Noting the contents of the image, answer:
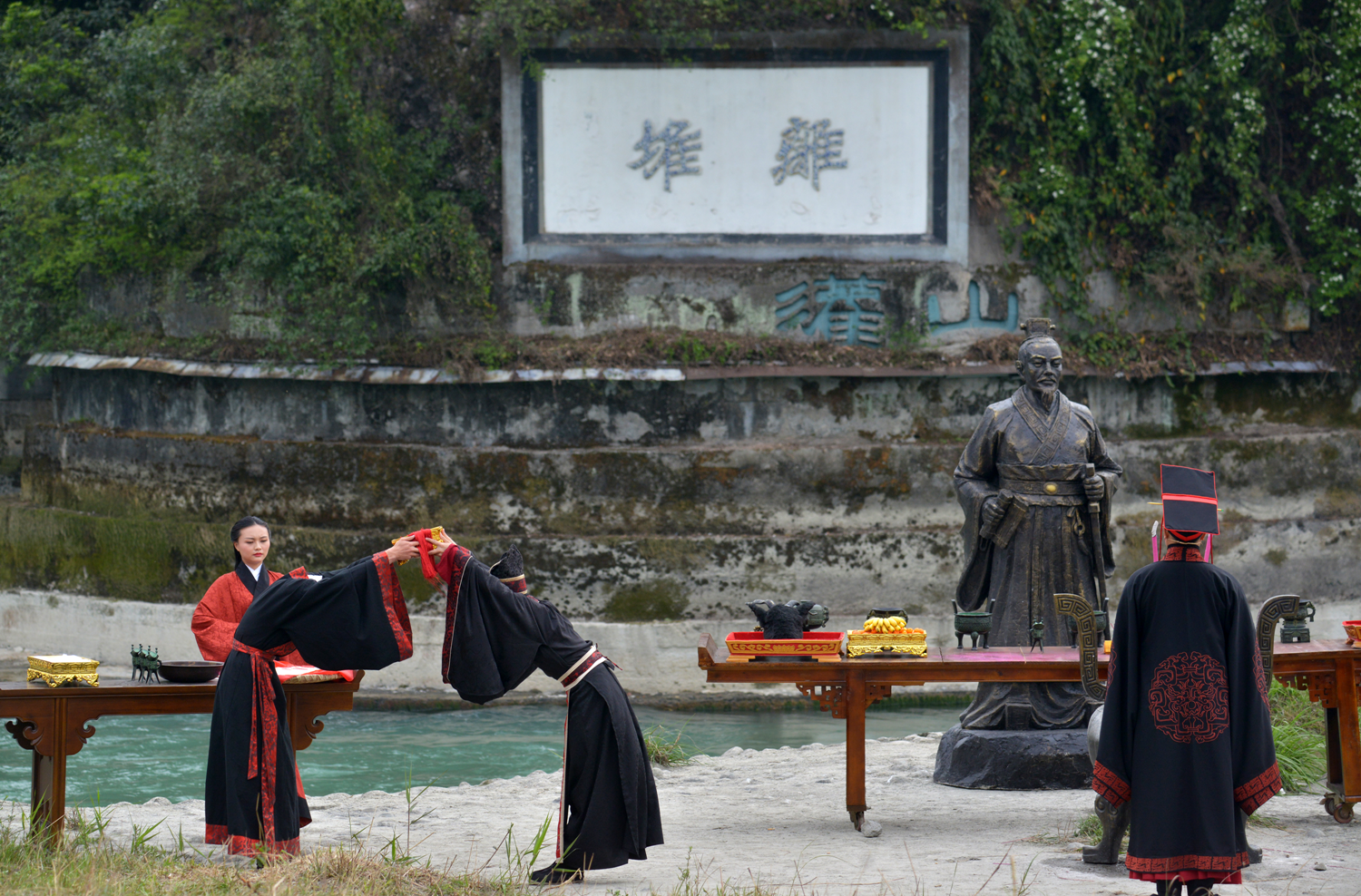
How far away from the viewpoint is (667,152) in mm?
11898

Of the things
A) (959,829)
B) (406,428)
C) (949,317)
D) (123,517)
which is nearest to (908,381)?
(949,317)

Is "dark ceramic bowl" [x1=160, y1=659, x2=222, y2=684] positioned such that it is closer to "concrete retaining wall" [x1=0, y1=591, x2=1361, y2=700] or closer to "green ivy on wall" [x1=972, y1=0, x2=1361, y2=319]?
"concrete retaining wall" [x1=0, y1=591, x2=1361, y2=700]

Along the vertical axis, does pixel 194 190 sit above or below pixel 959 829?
above

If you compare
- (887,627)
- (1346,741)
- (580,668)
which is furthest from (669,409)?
(1346,741)

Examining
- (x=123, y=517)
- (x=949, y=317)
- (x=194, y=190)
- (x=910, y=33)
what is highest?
(x=910, y=33)

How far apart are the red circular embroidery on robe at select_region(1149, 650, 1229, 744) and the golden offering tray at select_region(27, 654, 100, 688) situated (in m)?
4.38

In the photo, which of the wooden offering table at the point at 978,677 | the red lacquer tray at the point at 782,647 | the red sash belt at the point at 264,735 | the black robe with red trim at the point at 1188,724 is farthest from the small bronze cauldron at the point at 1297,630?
the red sash belt at the point at 264,735

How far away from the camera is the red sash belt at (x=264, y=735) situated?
18.7 feet

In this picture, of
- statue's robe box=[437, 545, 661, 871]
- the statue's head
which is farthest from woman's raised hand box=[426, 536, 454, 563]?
the statue's head

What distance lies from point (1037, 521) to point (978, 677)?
55.4 inches

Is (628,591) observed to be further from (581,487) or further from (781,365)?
(781,365)

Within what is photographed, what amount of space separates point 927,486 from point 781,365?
5.46ft

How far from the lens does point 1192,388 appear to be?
12516 mm

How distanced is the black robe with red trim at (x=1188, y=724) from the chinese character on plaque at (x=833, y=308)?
7.09 m
